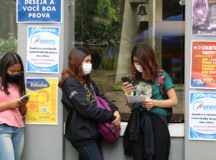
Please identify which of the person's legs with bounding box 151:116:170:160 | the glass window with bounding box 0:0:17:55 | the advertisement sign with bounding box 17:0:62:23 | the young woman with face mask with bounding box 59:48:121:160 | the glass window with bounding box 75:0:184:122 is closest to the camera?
the young woman with face mask with bounding box 59:48:121:160

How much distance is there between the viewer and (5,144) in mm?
4652

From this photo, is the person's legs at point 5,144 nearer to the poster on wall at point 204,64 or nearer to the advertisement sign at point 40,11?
the advertisement sign at point 40,11

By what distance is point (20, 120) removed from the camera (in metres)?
4.87

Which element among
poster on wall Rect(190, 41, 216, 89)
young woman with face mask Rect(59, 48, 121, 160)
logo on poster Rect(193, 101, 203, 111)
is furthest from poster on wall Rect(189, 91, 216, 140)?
young woman with face mask Rect(59, 48, 121, 160)

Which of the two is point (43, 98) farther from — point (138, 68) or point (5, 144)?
point (138, 68)

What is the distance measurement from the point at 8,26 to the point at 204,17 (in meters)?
2.27

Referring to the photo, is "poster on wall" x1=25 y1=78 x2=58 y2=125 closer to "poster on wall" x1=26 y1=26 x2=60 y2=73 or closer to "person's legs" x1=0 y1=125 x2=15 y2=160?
"poster on wall" x1=26 y1=26 x2=60 y2=73

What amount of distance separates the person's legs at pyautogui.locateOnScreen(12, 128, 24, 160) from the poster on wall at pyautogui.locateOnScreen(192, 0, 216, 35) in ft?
6.80

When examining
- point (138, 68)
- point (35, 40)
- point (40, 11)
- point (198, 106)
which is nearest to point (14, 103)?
point (35, 40)

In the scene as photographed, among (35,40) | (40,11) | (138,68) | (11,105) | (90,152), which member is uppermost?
(40,11)

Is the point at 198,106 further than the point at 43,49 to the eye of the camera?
No

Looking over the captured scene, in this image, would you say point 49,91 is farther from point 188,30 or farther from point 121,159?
point 188,30

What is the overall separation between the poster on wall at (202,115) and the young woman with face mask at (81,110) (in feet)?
2.72

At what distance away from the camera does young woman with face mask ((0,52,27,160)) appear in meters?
4.67
